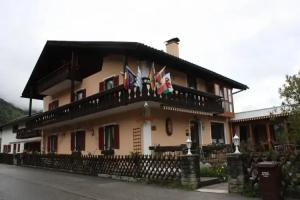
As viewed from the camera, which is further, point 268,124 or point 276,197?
point 268,124

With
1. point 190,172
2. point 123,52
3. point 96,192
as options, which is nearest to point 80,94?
point 123,52

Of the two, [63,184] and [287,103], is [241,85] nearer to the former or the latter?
[287,103]

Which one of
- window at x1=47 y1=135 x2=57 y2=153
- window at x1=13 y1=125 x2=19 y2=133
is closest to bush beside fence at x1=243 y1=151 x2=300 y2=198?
window at x1=47 y1=135 x2=57 y2=153

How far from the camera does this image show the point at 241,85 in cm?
2402

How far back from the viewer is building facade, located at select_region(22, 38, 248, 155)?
15.4 m

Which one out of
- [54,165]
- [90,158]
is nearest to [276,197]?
[90,158]

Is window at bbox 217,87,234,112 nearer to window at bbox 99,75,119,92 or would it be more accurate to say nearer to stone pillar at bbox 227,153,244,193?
window at bbox 99,75,119,92

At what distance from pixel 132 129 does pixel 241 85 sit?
11776 mm

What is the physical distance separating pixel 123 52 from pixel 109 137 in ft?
16.4

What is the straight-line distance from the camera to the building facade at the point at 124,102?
15.4 metres

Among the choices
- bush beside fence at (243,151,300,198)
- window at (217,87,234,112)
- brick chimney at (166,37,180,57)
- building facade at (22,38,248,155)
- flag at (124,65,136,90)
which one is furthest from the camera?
window at (217,87,234,112)

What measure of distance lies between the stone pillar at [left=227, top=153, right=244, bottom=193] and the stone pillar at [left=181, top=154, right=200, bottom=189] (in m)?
1.53

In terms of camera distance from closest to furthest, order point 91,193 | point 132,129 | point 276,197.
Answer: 1. point 276,197
2. point 91,193
3. point 132,129

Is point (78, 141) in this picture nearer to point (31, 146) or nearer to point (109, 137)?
point (109, 137)
